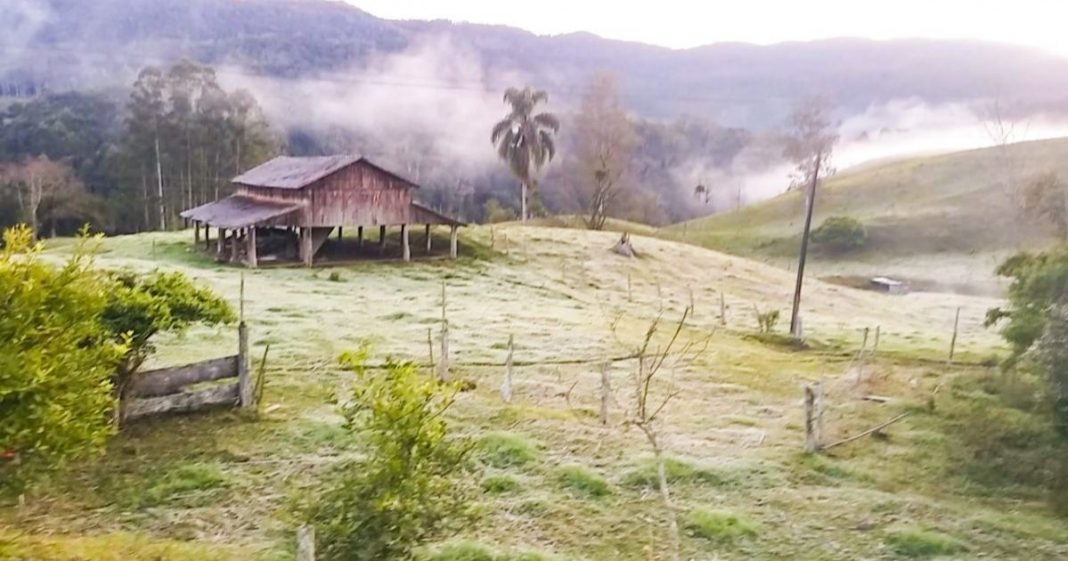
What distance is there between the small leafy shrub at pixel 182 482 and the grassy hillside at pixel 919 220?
47266 millimetres

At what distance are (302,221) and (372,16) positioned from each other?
171 meters

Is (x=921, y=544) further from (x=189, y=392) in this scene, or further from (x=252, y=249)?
(x=252, y=249)

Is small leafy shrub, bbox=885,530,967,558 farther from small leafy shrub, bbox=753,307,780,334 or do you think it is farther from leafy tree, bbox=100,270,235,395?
small leafy shrub, bbox=753,307,780,334

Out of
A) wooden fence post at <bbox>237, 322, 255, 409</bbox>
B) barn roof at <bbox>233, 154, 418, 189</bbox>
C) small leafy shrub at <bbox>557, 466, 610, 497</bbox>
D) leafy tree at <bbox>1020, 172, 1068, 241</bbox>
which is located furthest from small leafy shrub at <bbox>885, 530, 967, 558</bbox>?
barn roof at <bbox>233, 154, 418, 189</bbox>

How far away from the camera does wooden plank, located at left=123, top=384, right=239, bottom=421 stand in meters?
13.7

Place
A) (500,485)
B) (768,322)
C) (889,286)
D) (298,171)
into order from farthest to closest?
1. (889,286)
2. (298,171)
3. (768,322)
4. (500,485)

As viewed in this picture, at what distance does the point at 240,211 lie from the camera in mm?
38250

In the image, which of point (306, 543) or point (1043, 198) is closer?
point (306, 543)

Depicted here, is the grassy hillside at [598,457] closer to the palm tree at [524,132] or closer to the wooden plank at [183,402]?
the wooden plank at [183,402]

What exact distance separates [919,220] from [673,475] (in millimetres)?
55034

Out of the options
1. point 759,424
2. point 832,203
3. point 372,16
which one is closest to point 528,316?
point 759,424

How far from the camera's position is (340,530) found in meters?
7.70

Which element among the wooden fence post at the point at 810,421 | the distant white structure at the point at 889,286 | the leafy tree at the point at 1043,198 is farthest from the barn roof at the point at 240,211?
the distant white structure at the point at 889,286

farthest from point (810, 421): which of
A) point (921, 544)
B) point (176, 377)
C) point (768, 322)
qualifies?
point (768, 322)
